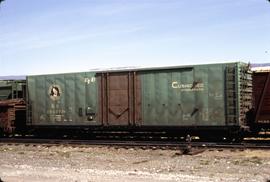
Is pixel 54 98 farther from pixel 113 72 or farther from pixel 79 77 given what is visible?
pixel 113 72

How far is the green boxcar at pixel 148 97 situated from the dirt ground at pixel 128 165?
276 cm

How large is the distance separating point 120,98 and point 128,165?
7.71 metres

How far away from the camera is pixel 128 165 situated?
521 inches

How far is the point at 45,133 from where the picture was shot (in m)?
24.3

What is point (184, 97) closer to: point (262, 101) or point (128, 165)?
point (262, 101)

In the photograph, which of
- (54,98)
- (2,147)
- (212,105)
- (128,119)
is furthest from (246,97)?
(2,147)

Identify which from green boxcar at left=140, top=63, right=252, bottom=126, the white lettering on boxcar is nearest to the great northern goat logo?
green boxcar at left=140, top=63, right=252, bottom=126

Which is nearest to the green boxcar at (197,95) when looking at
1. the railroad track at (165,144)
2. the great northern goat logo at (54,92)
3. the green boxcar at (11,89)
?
the railroad track at (165,144)

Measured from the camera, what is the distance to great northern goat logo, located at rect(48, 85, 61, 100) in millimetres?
22391

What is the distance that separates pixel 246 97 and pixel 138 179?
10.4 meters

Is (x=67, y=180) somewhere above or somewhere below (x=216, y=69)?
below

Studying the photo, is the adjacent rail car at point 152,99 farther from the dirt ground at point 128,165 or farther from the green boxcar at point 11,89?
the dirt ground at point 128,165

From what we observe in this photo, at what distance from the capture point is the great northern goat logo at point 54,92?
73.5 ft

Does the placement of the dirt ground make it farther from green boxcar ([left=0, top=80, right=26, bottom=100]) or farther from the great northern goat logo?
green boxcar ([left=0, top=80, right=26, bottom=100])
